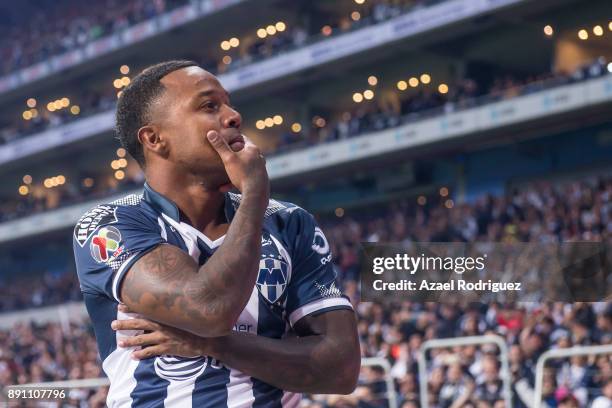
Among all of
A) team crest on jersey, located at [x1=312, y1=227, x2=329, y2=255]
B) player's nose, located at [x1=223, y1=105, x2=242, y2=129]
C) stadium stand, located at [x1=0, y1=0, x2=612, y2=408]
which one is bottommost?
team crest on jersey, located at [x1=312, y1=227, x2=329, y2=255]

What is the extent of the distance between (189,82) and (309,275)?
0.66m

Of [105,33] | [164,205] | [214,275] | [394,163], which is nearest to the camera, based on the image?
[214,275]

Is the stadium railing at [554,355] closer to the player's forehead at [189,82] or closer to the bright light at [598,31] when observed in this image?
the player's forehead at [189,82]

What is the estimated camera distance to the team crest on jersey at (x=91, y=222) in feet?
8.16

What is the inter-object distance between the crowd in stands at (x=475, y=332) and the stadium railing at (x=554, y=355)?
0.06 m

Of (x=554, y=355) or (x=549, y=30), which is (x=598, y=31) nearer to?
(x=549, y=30)

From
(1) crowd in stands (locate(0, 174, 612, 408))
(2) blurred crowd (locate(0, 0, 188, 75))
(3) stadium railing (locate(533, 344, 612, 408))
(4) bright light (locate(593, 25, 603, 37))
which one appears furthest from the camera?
(2) blurred crowd (locate(0, 0, 188, 75))

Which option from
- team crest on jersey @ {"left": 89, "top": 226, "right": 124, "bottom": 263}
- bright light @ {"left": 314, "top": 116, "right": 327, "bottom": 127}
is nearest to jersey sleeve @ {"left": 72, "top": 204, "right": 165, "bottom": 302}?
team crest on jersey @ {"left": 89, "top": 226, "right": 124, "bottom": 263}

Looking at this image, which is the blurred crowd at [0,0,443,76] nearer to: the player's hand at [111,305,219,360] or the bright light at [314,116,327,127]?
the bright light at [314,116,327,127]

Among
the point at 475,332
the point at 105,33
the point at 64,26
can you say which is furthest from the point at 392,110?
the point at 64,26

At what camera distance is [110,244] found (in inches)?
95.5

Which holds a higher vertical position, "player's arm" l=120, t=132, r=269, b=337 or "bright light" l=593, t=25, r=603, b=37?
"bright light" l=593, t=25, r=603, b=37

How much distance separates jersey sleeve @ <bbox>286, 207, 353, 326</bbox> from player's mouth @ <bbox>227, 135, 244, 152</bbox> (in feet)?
1.24

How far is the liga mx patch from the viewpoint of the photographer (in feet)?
8.27
